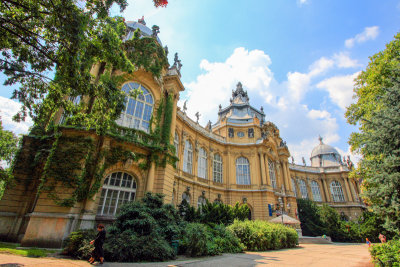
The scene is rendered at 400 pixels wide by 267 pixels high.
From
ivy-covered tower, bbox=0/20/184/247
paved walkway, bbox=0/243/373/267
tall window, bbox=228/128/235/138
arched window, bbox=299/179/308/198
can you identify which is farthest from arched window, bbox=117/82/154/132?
arched window, bbox=299/179/308/198

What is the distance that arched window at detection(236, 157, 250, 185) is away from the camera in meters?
28.0

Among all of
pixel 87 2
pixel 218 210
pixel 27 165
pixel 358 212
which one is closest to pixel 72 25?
pixel 87 2

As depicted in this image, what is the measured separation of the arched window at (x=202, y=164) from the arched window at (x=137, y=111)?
11599 millimetres

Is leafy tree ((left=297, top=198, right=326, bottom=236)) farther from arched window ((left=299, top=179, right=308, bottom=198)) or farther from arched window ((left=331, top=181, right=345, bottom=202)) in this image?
arched window ((left=331, top=181, right=345, bottom=202))

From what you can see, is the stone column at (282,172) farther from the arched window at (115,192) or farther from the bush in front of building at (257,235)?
the arched window at (115,192)

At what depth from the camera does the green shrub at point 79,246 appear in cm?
712

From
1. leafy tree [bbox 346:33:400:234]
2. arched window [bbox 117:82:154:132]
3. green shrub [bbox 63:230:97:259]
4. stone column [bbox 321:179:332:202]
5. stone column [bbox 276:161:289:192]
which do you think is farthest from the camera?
stone column [bbox 321:179:332:202]

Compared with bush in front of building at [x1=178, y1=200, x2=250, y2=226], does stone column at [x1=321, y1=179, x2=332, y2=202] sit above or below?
above

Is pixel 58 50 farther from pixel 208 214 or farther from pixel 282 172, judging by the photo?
pixel 282 172

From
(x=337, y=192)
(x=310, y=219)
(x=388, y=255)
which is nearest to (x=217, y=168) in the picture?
(x=310, y=219)

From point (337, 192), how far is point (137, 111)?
44.0 metres

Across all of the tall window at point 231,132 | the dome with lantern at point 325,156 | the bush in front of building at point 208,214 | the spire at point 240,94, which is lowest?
the bush in front of building at point 208,214

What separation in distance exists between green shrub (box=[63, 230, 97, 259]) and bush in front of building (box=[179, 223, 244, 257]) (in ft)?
13.1

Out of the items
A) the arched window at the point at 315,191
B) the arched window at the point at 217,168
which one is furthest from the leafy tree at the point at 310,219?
the arched window at the point at 217,168
